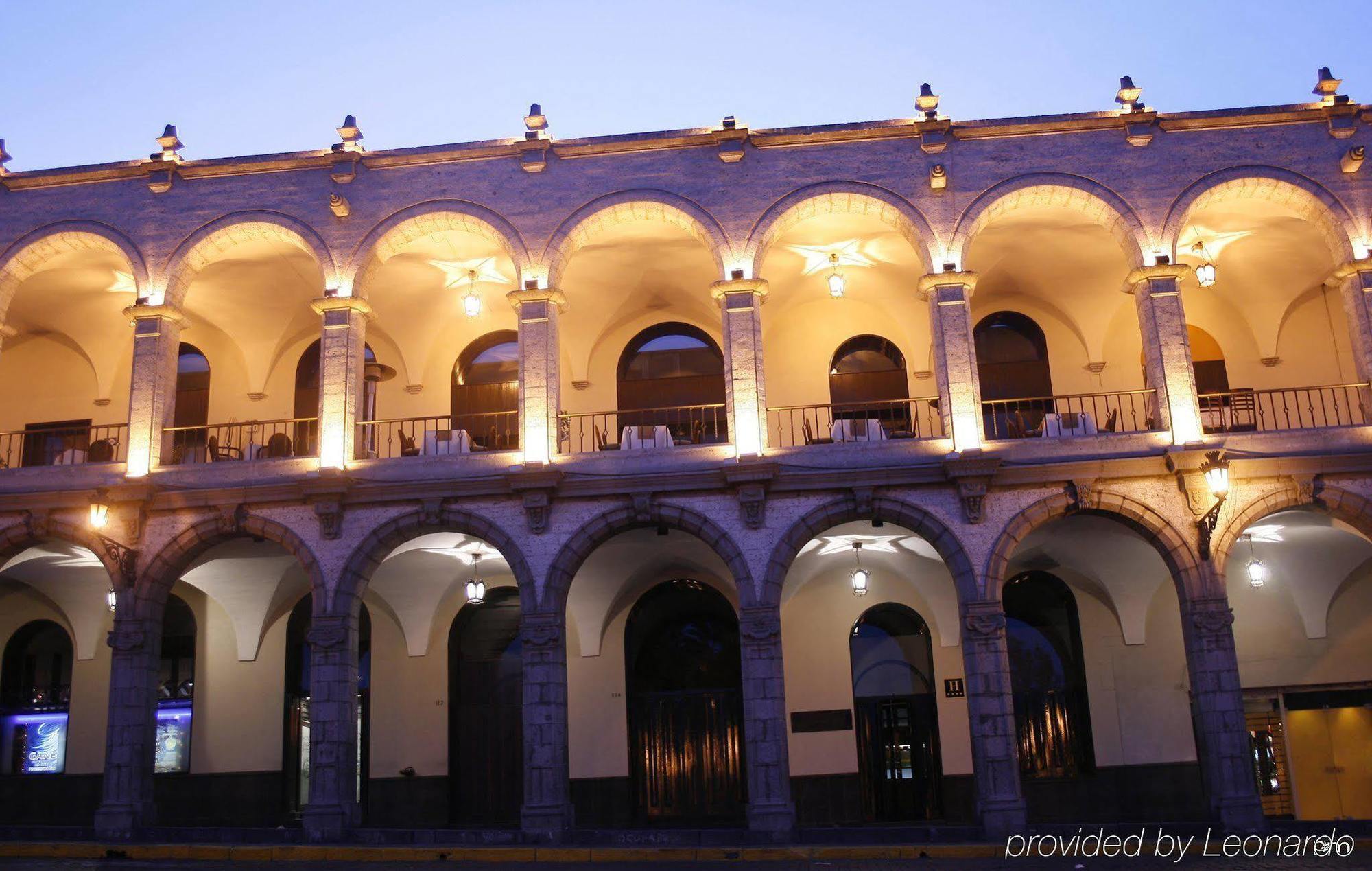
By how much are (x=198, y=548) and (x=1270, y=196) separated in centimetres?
1669

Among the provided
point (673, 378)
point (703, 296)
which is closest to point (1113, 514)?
point (703, 296)

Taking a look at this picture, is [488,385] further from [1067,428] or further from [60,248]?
[1067,428]

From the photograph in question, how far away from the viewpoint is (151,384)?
59.2 feet

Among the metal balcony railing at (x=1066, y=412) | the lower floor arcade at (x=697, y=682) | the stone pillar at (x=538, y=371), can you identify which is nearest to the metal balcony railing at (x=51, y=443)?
the lower floor arcade at (x=697, y=682)

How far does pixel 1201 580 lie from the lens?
52.6 feet

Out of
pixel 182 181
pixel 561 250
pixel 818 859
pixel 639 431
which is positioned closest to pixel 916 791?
pixel 818 859

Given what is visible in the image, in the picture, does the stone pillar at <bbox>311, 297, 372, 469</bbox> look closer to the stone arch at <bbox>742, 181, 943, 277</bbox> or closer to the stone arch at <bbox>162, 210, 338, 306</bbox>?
the stone arch at <bbox>162, 210, 338, 306</bbox>

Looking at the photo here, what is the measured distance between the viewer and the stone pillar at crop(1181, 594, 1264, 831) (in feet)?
50.1

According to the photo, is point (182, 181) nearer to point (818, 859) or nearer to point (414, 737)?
point (414, 737)

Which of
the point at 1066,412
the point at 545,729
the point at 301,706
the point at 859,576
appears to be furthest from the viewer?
the point at 301,706

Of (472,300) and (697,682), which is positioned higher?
(472,300)

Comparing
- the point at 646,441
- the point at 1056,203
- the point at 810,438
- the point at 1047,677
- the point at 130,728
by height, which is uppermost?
the point at 1056,203

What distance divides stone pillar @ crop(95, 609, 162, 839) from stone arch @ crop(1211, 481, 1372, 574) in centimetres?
1494

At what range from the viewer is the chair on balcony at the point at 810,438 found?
17.3 meters
